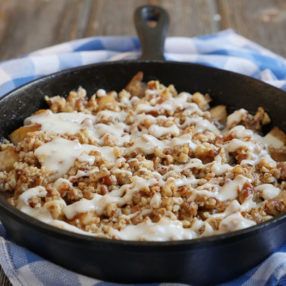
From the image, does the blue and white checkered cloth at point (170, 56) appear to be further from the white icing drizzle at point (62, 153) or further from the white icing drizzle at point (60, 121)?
the white icing drizzle at point (62, 153)

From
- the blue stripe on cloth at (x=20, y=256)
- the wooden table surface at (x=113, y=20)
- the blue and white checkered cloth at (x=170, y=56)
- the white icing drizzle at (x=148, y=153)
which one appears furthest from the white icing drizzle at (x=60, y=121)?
the wooden table surface at (x=113, y=20)

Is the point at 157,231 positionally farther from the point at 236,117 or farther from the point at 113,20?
the point at 113,20

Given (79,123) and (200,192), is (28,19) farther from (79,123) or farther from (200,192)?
(200,192)

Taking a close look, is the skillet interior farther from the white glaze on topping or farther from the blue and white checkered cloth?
the blue and white checkered cloth

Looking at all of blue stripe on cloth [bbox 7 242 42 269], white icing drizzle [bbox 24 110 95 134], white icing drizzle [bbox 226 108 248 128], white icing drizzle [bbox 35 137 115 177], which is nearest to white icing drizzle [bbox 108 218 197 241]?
blue stripe on cloth [bbox 7 242 42 269]

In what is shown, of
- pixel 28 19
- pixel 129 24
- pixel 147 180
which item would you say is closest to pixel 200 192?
pixel 147 180

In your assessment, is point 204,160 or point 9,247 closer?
point 9,247
